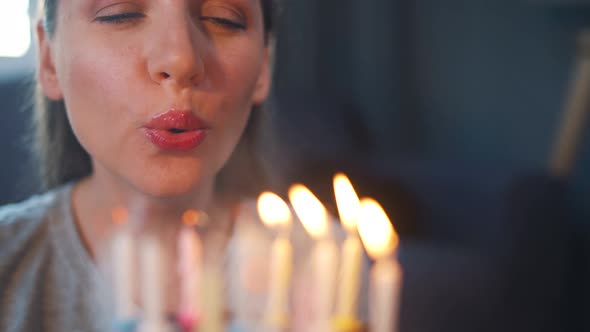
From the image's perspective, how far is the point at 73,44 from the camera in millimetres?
502

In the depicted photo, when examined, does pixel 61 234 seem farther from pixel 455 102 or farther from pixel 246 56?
pixel 455 102

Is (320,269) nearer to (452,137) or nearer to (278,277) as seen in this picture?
(278,277)

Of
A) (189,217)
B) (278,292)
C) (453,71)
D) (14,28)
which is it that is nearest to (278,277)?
(278,292)

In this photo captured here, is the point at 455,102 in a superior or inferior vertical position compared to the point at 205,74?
inferior

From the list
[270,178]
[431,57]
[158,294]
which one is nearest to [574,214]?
[431,57]

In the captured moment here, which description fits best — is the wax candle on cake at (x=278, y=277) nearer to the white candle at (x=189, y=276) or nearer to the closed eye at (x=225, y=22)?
the white candle at (x=189, y=276)

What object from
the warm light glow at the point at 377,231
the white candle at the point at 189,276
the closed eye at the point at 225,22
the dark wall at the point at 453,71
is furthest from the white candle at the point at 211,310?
the dark wall at the point at 453,71

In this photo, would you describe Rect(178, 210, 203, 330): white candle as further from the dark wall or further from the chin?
the dark wall

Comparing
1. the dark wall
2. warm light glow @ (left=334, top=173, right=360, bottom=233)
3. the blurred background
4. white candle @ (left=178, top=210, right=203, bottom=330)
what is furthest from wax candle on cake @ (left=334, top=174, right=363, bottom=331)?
the dark wall

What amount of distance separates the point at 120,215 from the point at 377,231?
0.24 metres

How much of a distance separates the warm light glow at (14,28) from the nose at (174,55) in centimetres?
13

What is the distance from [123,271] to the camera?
458 mm

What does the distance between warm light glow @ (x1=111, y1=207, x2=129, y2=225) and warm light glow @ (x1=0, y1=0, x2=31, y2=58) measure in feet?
0.52

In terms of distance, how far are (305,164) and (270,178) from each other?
96cm
